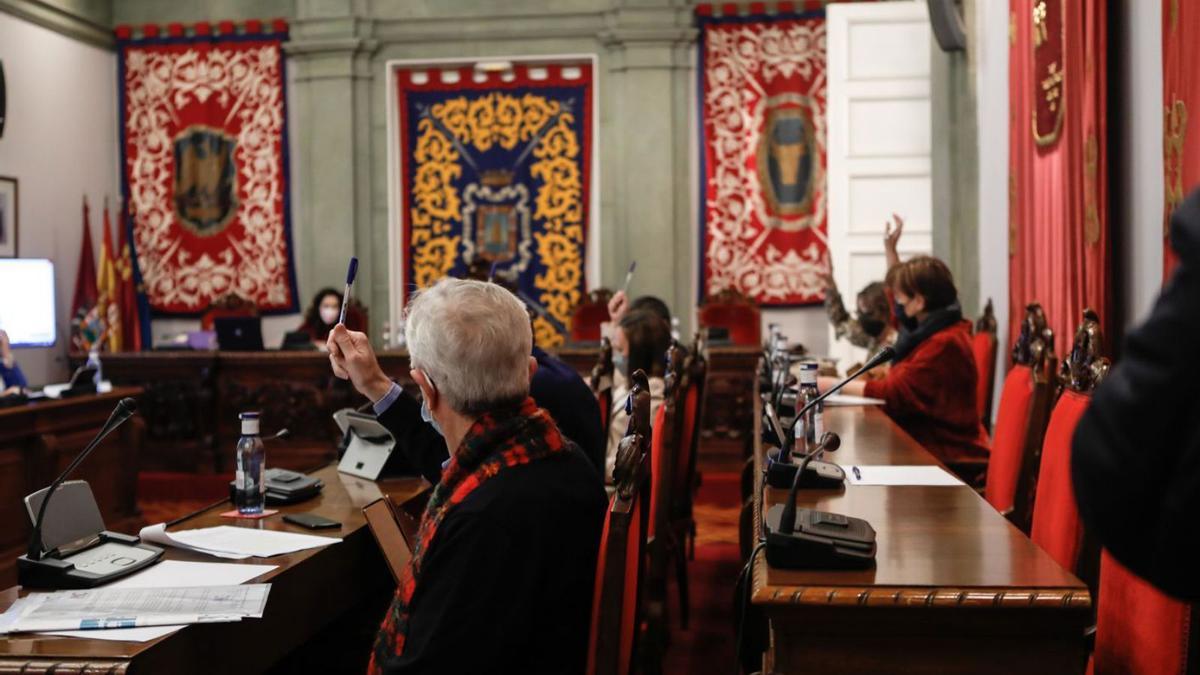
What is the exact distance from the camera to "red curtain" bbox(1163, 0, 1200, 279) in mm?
2773

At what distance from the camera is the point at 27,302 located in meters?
6.08

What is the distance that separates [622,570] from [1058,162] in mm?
3254

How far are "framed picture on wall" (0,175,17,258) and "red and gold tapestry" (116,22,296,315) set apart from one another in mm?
1287

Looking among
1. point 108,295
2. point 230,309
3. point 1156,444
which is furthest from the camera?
point 230,309

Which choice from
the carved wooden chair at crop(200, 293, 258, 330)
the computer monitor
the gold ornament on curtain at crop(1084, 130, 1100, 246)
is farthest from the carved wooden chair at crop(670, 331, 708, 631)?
the carved wooden chair at crop(200, 293, 258, 330)

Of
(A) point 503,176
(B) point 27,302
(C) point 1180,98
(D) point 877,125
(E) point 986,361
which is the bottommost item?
(E) point 986,361

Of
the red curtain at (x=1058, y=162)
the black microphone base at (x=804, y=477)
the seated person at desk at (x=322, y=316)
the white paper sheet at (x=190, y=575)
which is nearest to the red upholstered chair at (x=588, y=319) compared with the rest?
the seated person at desk at (x=322, y=316)

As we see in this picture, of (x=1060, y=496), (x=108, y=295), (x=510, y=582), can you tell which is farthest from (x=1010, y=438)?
(x=108, y=295)

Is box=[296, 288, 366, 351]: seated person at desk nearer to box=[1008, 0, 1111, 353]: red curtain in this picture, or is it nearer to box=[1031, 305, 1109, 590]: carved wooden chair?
box=[1008, 0, 1111, 353]: red curtain

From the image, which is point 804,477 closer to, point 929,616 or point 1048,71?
point 929,616

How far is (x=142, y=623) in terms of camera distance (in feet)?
5.70

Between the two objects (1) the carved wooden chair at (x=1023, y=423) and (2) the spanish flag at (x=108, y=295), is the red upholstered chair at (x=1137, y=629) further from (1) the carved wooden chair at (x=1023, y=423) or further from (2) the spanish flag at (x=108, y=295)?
(2) the spanish flag at (x=108, y=295)

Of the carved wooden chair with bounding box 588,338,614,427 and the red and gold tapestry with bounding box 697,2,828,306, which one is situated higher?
the red and gold tapestry with bounding box 697,2,828,306

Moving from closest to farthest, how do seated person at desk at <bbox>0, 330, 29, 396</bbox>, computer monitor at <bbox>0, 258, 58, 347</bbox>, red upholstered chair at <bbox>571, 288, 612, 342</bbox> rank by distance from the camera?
seated person at desk at <bbox>0, 330, 29, 396</bbox>, computer monitor at <bbox>0, 258, 58, 347</bbox>, red upholstered chair at <bbox>571, 288, 612, 342</bbox>
